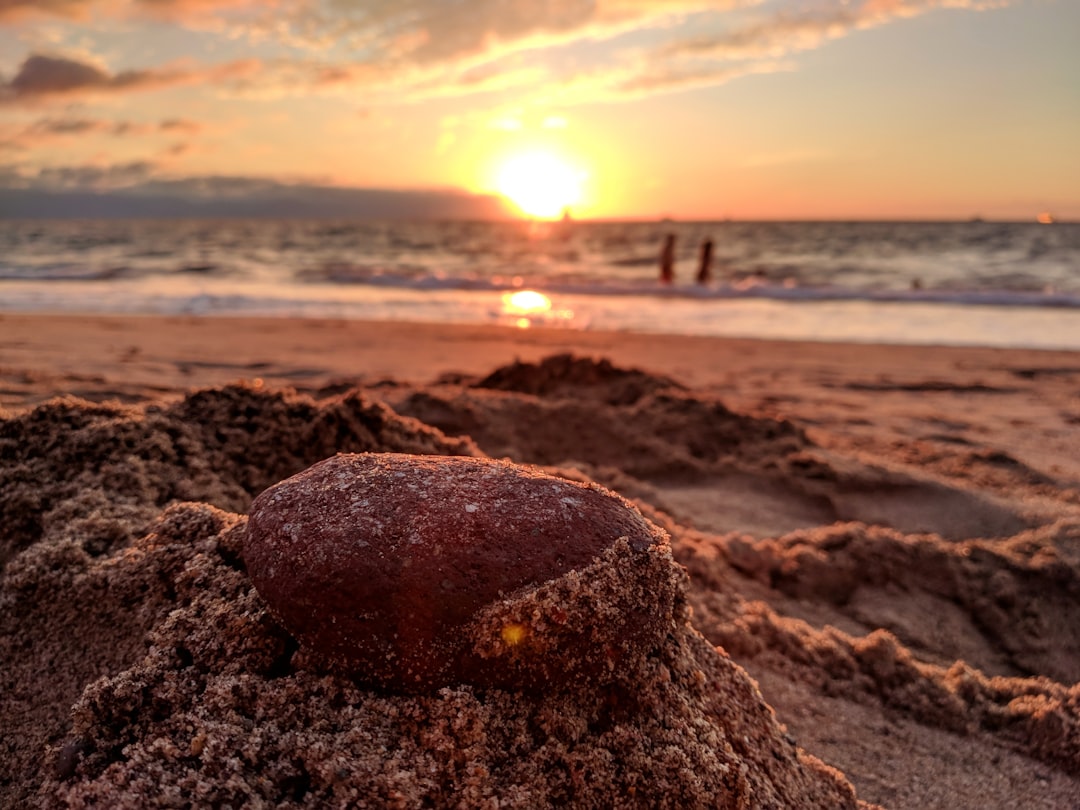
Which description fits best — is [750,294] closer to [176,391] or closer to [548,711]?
[176,391]

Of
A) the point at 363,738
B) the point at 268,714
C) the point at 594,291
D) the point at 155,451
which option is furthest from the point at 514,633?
the point at 594,291

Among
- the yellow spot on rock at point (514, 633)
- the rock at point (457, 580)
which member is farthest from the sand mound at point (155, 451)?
the yellow spot on rock at point (514, 633)

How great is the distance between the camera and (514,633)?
119 centimetres

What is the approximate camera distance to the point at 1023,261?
25578 mm

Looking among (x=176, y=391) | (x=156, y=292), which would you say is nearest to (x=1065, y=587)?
(x=176, y=391)

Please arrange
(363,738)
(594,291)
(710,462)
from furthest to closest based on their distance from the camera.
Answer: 1. (594,291)
2. (710,462)
3. (363,738)

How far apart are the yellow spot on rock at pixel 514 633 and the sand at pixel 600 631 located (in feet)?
0.09

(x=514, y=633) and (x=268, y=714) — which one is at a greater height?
(x=514, y=633)

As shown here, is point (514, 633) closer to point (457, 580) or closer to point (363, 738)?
point (457, 580)

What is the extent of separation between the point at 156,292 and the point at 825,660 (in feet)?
45.2

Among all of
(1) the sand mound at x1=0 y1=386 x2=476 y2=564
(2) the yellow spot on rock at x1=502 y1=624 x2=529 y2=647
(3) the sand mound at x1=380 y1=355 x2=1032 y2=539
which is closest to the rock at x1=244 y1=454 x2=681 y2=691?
(2) the yellow spot on rock at x1=502 y1=624 x2=529 y2=647

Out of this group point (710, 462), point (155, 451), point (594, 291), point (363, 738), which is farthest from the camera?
point (594, 291)

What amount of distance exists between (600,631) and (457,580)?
252mm

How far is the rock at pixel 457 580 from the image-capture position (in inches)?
46.8
